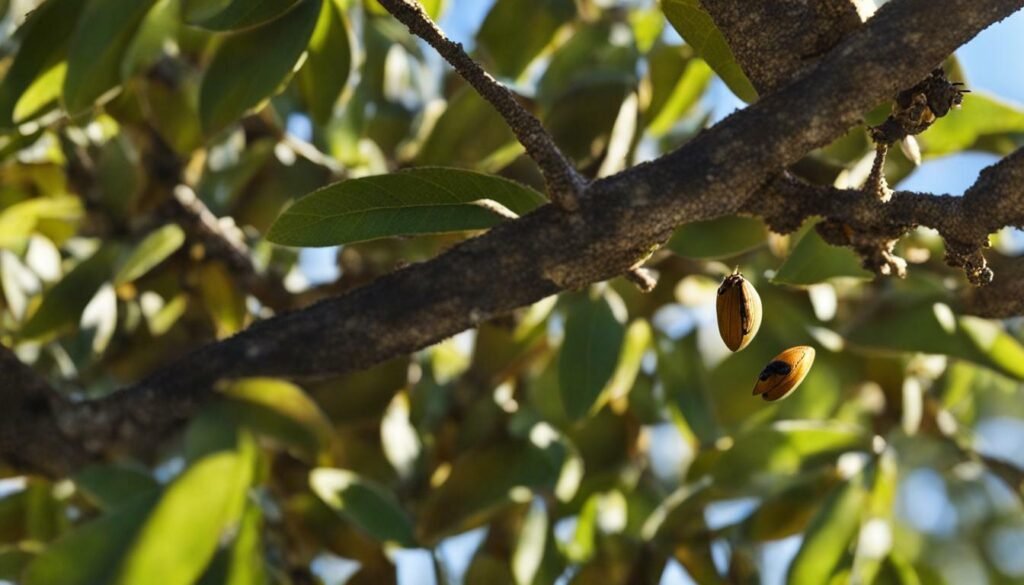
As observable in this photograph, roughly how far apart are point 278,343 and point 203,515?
11cm

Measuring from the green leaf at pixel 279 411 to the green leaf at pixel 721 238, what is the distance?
207 millimetres

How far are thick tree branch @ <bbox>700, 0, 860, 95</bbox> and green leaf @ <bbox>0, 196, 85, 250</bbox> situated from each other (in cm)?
53

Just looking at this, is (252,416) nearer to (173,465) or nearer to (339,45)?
(173,465)

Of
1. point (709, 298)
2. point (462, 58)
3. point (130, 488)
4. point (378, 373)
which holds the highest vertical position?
point (462, 58)

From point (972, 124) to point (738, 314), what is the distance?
9.9 inches

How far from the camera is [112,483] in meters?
0.72

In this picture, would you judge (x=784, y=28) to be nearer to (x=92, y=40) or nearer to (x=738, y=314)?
(x=738, y=314)

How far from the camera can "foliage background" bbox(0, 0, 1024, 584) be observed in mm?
693

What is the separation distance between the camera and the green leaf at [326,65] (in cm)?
70

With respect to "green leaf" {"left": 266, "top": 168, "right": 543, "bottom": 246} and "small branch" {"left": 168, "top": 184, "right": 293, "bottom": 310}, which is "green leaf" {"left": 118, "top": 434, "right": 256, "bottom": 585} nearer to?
"green leaf" {"left": 266, "top": 168, "right": 543, "bottom": 246}

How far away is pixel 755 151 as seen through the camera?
537mm

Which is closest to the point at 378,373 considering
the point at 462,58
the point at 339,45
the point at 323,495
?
the point at 323,495

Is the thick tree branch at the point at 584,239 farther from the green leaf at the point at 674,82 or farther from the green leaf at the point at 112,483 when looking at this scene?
the green leaf at the point at 674,82

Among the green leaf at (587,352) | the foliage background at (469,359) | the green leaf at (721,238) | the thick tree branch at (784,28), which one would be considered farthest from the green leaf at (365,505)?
the thick tree branch at (784,28)
